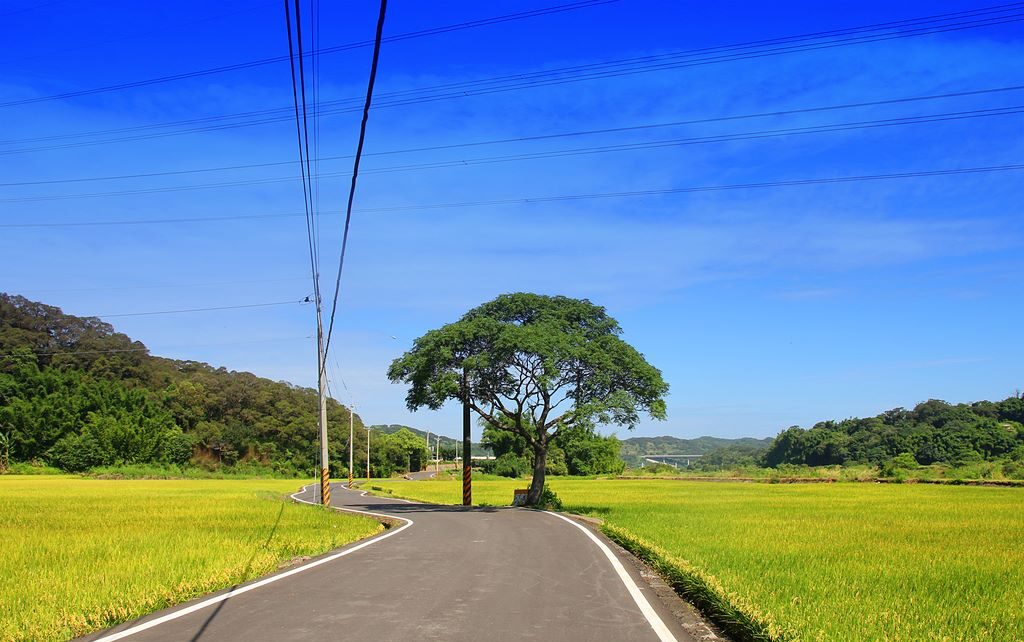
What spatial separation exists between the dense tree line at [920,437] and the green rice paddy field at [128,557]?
83169 millimetres

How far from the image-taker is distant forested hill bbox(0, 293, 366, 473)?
301 ft

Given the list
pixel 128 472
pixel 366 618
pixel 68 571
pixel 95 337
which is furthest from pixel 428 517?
pixel 95 337

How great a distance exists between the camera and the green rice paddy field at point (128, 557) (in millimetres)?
8461

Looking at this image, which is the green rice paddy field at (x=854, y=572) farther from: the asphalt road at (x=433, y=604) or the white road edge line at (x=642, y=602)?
the asphalt road at (x=433, y=604)

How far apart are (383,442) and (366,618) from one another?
11887cm

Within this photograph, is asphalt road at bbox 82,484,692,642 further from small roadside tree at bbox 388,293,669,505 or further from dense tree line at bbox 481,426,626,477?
dense tree line at bbox 481,426,626,477

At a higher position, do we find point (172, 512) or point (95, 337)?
point (95, 337)

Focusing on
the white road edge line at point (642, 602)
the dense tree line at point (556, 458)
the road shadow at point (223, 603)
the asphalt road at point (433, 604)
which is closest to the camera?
the road shadow at point (223, 603)

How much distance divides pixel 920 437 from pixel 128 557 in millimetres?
113167

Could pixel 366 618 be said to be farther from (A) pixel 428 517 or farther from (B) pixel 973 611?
(A) pixel 428 517

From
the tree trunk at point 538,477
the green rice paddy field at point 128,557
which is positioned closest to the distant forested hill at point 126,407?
the tree trunk at point 538,477

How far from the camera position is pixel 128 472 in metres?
87.6

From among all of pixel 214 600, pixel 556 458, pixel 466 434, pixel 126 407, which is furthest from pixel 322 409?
pixel 556 458

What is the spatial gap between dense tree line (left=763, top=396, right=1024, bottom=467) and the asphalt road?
85.5 metres
